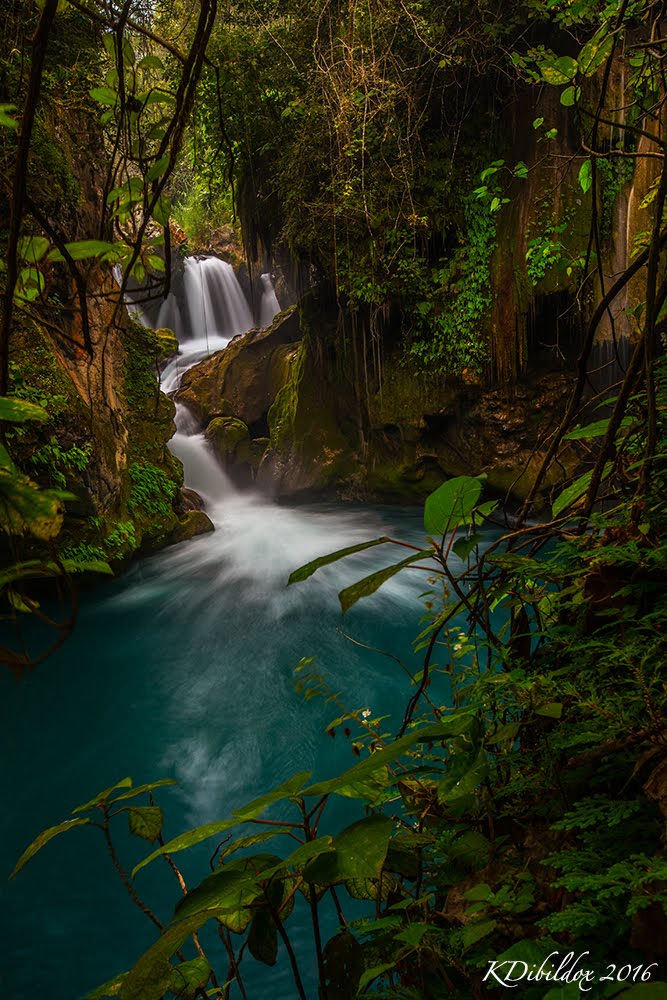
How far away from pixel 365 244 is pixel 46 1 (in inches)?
284

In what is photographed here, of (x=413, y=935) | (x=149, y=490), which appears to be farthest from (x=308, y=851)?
(x=149, y=490)

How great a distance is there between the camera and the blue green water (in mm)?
2484

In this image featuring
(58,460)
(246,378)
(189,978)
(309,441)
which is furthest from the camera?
(246,378)

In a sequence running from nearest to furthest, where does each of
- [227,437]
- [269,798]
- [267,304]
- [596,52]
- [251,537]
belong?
[269,798] < [596,52] < [251,537] < [227,437] < [267,304]

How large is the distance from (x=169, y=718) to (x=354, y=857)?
387 centimetres

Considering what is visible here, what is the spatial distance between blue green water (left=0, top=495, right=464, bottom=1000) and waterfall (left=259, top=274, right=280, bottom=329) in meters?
10.0

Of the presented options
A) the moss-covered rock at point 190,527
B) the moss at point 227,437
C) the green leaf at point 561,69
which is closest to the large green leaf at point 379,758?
the green leaf at point 561,69

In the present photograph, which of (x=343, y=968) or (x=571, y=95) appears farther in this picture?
(x=571, y=95)

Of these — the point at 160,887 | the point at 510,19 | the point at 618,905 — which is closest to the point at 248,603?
the point at 160,887

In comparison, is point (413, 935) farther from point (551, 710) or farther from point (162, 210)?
point (162, 210)

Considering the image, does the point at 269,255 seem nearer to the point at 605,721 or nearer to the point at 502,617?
the point at 502,617

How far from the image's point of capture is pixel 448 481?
39.4 inches

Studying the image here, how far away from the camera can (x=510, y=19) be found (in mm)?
5871

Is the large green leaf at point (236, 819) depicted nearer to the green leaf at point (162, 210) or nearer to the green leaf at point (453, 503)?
the green leaf at point (453, 503)
